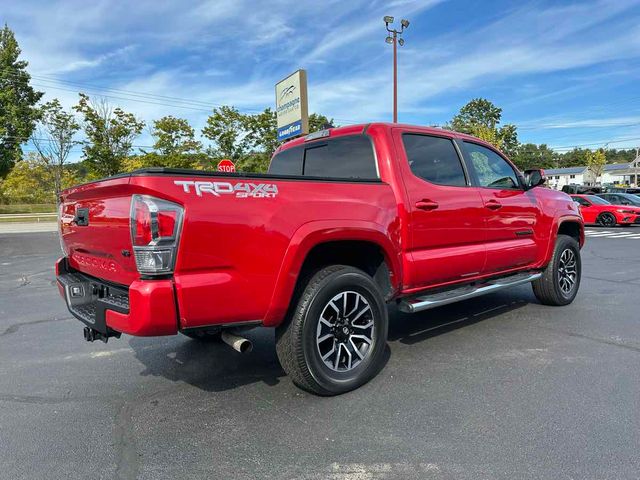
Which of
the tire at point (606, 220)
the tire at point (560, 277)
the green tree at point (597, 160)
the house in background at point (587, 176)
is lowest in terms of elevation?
the tire at point (606, 220)

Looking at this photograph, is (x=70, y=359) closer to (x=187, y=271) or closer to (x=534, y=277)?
(x=187, y=271)

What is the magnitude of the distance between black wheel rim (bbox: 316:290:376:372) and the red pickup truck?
0.4 inches

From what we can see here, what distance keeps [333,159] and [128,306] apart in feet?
7.54

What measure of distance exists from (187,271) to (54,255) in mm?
11973

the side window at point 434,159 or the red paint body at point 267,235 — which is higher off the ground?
the side window at point 434,159

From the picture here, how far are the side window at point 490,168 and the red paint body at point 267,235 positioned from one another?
316 mm

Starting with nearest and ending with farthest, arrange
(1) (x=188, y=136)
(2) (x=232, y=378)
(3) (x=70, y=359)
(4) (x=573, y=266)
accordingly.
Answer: (2) (x=232, y=378), (3) (x=70, y=359), (4) (x=573, y=266), (1) (x=188, y=136)

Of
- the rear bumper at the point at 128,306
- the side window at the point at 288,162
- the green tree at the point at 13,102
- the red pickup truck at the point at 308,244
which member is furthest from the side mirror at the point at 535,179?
the green tree at the point at 13,102

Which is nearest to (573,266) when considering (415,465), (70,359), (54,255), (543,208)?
(543,208)

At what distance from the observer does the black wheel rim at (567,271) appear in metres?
5.70

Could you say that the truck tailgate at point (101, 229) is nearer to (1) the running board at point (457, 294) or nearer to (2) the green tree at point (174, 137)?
(1) the running board at point (457, 294)

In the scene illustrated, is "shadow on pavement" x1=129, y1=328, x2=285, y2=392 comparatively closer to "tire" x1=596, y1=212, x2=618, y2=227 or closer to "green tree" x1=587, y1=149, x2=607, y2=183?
"tire" x1=596, y1=212, x2=618, y2=227

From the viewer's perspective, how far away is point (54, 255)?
1256cm

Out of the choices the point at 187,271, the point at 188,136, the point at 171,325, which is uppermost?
the point at 188,136
